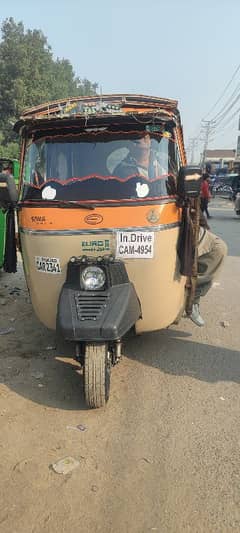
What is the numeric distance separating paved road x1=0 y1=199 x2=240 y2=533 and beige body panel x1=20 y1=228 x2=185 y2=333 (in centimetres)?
57

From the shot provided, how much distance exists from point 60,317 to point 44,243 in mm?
753

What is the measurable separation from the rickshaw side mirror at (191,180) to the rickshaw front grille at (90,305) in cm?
119

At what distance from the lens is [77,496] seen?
280 cm

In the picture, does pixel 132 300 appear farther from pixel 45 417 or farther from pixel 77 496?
pixel 77 496

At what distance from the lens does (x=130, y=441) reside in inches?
132

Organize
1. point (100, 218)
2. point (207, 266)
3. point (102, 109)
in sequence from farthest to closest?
point (207, 266) < point (102, 109) < point (100, 218)

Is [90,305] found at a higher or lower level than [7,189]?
lower

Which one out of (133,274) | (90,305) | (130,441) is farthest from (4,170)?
(130,441)

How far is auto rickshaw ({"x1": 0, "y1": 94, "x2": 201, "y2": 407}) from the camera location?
383 cm

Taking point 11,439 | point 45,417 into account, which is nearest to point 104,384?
point 45,417

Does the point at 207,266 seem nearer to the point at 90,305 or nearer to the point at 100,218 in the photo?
the point at 100,218

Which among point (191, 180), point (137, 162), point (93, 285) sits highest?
point (137, 162)

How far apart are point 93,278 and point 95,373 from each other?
756 millimetres

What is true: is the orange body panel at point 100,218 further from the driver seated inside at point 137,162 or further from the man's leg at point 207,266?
the man's leg at point 207,266
